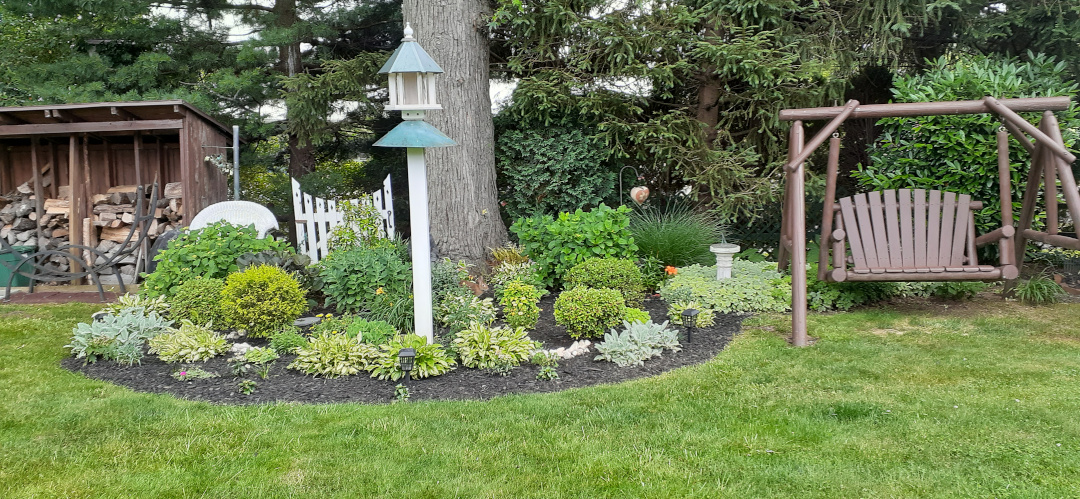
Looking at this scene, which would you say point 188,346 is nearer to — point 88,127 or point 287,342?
point 287,342

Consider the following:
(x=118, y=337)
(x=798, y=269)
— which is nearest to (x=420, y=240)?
(x=118, y=337)

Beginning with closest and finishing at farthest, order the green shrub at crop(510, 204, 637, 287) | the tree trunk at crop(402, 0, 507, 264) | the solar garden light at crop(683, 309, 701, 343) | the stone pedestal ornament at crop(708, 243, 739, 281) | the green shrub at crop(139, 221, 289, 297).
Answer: the solar garden light at crop(683, 309, 701, 343) → the green shrub at crop(139, 221, 289, 297) → the stone pedestal ornament at crop(708, 243, 739, 281) → the green shrub at crop(510, 204, 637, 287) → the tree trunk at crop(402, 0, 507, 264)

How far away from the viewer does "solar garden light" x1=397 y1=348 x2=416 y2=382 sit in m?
3.91

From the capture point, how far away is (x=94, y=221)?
7.60 meters

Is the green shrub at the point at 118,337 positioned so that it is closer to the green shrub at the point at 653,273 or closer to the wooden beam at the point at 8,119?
the wooden beam at the point at 8,119

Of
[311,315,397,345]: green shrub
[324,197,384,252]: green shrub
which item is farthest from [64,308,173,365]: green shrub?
[324,197,384,252]: green shrub

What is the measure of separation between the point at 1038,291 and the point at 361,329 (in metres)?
5.83

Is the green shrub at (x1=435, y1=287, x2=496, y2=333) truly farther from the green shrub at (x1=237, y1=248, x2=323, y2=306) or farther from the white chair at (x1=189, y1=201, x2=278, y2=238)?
the white chair at (x1=189, y1=201, x2=278, y2=238)

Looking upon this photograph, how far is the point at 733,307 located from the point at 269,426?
3.94m

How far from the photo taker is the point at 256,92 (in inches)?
351

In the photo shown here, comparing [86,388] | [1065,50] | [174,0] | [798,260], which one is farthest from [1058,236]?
[174,0]

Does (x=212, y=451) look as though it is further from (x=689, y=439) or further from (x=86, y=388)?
(x=689, y=439)

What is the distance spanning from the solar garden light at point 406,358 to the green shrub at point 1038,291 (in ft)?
18.1

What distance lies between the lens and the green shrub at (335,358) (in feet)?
13.9
